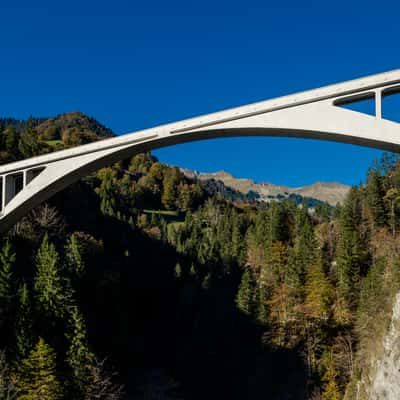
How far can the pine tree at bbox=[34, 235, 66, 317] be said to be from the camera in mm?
29250

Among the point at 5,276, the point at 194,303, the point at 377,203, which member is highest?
the point at 377,203

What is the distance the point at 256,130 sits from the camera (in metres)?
11.2

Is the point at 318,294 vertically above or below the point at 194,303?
above

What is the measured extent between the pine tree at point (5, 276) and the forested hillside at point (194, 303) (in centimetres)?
10

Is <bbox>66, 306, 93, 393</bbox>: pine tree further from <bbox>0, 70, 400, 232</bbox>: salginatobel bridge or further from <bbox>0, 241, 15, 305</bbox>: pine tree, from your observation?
<bbox>0, 70, 400, 232</bbox>: salginatobel bridge

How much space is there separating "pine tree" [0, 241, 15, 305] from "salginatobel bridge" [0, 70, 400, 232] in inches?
511

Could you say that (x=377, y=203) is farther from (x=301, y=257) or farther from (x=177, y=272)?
(x=177, y=272)

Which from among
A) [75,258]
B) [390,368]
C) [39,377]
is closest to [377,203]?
[390,368]

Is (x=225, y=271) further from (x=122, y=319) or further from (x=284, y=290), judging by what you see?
(x=122, y=319)

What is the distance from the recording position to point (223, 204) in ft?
369

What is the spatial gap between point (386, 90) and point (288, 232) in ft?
178

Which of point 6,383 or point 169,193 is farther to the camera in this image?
point 169,193

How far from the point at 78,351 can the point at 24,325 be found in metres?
3.88

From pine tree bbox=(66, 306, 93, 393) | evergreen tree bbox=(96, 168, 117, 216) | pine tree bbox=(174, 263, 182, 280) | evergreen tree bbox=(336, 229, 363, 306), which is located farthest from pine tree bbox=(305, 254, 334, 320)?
evergreen tree bbox=(96, 168, 117, 216)
